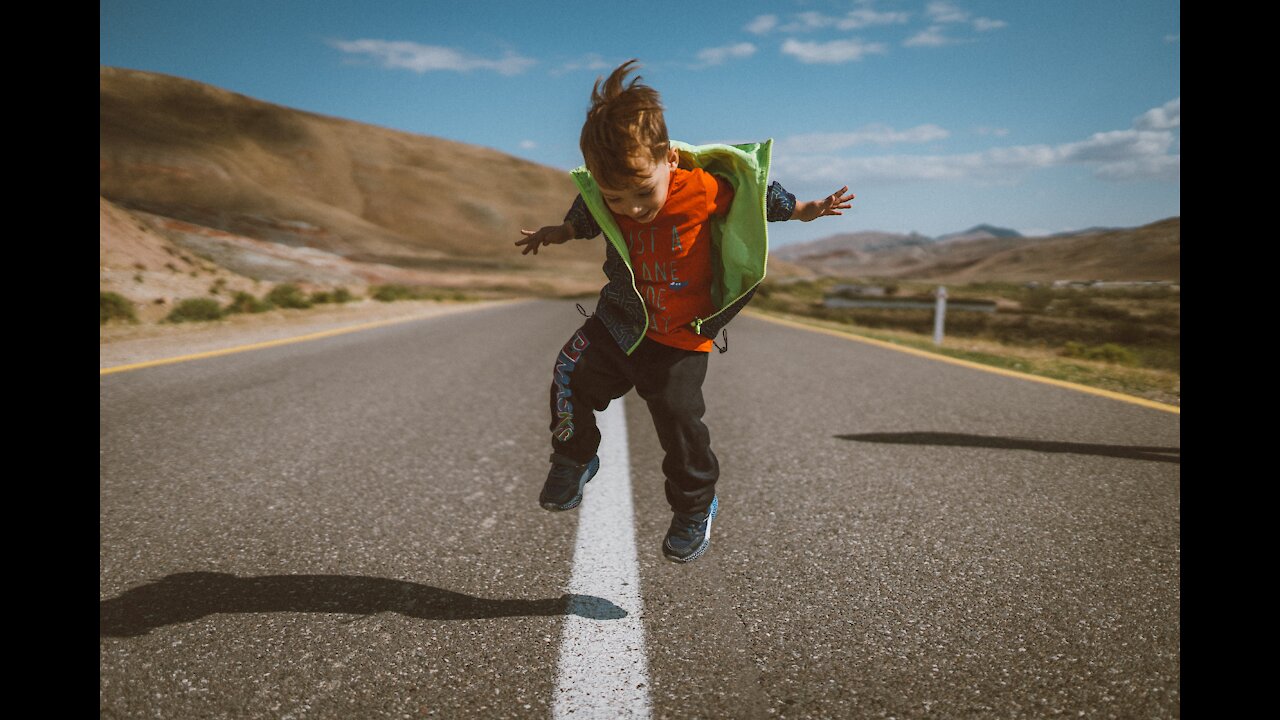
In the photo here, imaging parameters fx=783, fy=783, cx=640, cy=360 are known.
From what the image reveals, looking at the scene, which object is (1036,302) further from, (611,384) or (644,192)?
(644,192)

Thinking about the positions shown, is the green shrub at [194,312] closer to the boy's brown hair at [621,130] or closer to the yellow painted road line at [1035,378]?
the yellow painted road line at [1035,378]

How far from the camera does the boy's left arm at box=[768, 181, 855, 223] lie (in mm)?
1878

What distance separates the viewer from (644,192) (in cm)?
166

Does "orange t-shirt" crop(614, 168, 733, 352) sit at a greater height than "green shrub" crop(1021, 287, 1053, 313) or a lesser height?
lesser

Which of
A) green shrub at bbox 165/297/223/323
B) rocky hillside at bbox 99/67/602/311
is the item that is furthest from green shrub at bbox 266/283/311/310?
rocky hillside at bbox 99/67/602/311

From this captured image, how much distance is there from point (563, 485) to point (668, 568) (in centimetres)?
79

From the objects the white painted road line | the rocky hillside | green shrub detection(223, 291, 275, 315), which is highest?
the rocky hillside

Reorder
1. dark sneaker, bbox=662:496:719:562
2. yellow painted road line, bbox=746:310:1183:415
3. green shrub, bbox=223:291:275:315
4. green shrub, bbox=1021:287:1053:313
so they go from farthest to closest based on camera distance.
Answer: green shrub, bbox=1021:287:1053:313 < green shrub, bbox=223:291:275:315 < yellow painted road line, bbox=746:310:1183:415 < dark sneaker, bbox=662:496:719:562

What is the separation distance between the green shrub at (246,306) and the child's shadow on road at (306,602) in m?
15.9

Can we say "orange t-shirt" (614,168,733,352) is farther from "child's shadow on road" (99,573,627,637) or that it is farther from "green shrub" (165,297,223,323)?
"green shrub" (165,297,223,323)

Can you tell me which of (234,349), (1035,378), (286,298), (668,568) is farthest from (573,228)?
(286,298)

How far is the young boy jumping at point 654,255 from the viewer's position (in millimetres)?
Answer: 1609

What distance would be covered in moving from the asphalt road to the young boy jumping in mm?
579

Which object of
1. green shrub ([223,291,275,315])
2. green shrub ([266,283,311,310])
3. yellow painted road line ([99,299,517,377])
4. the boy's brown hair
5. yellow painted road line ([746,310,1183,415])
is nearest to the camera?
the boy's brown hair
